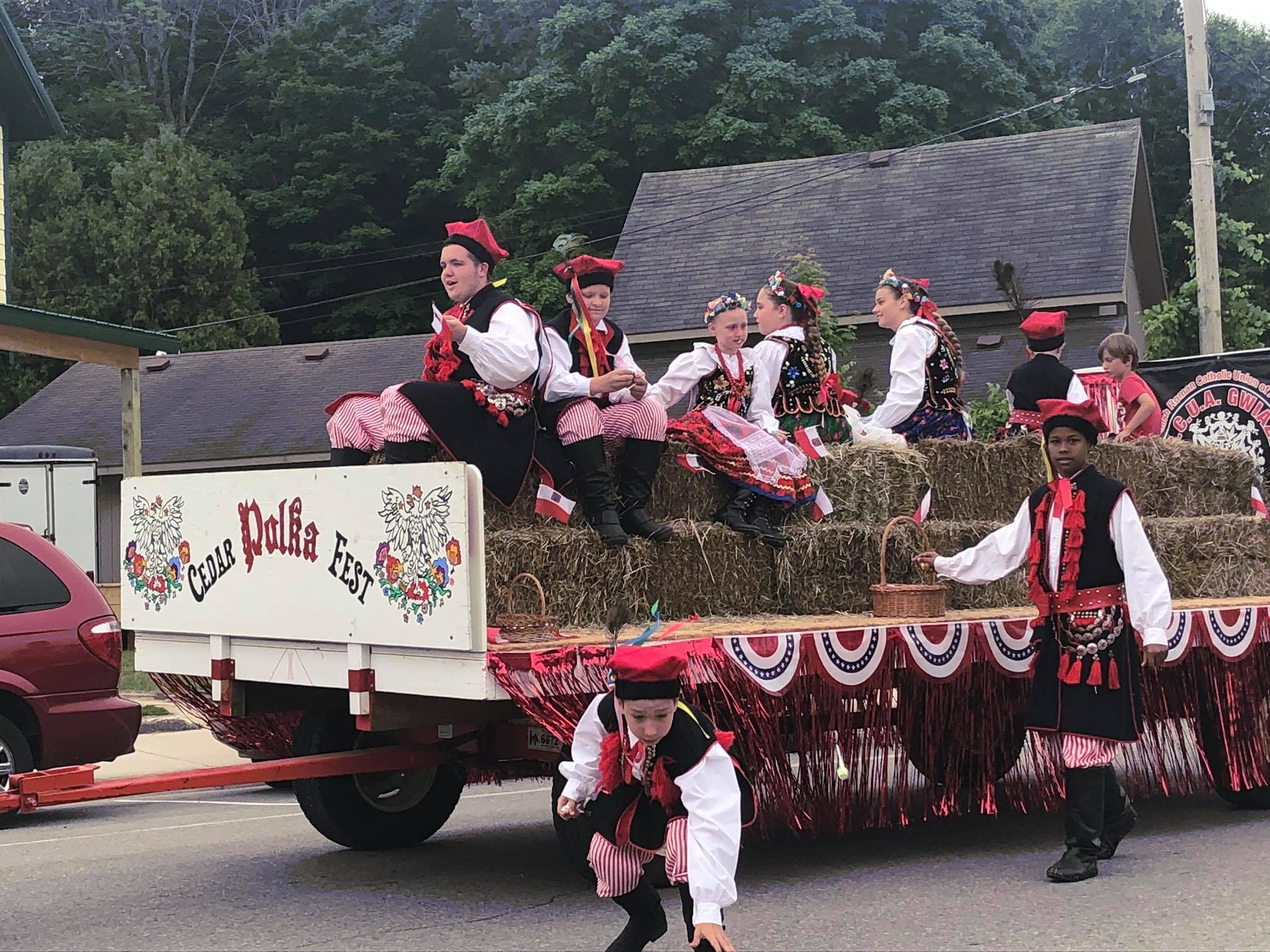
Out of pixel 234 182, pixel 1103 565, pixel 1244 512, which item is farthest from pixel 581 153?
pixel 1103 565

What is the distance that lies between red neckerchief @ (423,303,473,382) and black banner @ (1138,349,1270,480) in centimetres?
817

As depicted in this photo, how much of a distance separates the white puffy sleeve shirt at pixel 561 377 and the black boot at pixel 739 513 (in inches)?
30.7

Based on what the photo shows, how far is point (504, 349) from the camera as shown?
6.70m

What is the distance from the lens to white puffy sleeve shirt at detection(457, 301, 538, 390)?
6680 millimetres

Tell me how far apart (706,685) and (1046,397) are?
406cm

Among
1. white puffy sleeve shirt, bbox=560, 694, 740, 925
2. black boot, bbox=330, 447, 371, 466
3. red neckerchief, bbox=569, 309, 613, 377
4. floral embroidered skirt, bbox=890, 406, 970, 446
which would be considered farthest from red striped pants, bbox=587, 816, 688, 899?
floral embroidered skirt, bbox=890, 406, 970, 446

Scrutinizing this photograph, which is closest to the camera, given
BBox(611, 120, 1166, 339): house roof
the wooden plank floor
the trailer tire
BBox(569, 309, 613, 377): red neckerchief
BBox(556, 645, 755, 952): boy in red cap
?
BBox(556, 645, 755, 952): boy in red cap

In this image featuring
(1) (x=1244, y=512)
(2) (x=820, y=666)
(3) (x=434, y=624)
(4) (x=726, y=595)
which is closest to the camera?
(3) (x=434, y=624)

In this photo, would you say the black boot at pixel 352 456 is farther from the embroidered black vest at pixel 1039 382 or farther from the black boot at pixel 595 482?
the embroidered black vest at pixel 1039 382

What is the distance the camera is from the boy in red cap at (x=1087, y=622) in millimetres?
6430

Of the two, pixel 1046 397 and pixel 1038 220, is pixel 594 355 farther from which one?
pixel 1038 220

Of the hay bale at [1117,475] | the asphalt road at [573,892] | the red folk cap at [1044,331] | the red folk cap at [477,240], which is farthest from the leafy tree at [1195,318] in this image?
the red folk cap at [477,240]

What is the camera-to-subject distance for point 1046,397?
9164mm

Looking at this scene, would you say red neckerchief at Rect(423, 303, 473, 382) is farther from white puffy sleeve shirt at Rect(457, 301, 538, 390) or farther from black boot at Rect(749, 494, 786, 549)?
black boot at Rect(749, 494, 786, 549)
